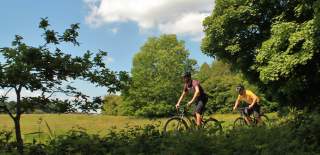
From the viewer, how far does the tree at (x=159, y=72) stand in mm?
74438

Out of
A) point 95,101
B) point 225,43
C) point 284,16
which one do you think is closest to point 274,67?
point 284,16

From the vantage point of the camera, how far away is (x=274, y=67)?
2673cm

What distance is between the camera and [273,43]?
2717 cm

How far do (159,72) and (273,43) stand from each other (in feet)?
163

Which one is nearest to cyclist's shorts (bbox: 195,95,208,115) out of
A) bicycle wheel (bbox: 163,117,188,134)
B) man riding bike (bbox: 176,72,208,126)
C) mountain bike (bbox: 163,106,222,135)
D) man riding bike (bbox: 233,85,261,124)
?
man riding bike (bbox: 176,72,208,126)

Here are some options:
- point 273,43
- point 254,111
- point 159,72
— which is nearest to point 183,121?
point 254,111

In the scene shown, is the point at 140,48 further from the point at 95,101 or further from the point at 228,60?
the point at 95,101

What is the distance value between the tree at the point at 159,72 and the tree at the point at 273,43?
1560 inches

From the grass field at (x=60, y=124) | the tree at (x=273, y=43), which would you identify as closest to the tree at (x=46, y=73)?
the grass field at (x=60, y=124)

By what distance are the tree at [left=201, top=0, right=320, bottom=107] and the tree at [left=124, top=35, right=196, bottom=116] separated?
39635 millimetres

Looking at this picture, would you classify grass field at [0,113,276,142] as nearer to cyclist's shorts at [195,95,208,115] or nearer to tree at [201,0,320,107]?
cyclist's shorts at [195,95,208,115]

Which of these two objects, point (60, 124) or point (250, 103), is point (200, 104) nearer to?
point (250, 103)

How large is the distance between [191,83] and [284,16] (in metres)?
17.2

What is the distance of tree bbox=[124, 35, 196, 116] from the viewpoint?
74.4m
